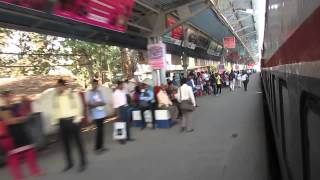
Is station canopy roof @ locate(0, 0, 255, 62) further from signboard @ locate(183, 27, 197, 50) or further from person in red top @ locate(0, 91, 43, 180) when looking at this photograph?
person in red top @ locate(0, 91, 43, 180)

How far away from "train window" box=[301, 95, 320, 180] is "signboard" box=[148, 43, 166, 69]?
1981cm

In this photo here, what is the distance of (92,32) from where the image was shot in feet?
58.9

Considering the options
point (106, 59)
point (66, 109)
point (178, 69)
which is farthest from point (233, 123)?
point (178, 69)

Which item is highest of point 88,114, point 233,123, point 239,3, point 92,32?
point 239,3

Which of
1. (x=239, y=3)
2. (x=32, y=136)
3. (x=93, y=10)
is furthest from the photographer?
(x=239, y=3)

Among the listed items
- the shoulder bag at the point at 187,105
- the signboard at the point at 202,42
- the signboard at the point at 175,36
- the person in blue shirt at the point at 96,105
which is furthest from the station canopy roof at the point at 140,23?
the shoulder bag at the point at 187,105

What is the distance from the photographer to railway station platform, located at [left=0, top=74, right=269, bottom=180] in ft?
25.7

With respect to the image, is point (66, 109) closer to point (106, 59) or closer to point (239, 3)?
point (106, 59)

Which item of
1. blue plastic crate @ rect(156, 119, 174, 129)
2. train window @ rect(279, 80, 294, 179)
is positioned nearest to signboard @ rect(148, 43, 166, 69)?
blue plastic crate @ rect(156, 119, 174, 129)

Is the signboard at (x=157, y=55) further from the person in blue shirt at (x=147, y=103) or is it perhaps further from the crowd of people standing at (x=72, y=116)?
the person in blue shirt at (x=147, y=103)

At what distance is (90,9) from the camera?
13.2 m

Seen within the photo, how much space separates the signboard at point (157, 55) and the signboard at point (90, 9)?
610 cm

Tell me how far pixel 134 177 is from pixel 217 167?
1544mm

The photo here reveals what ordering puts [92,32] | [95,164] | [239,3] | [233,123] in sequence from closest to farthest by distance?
[95,164]
[233,123]
[92,32]
[239,3]
